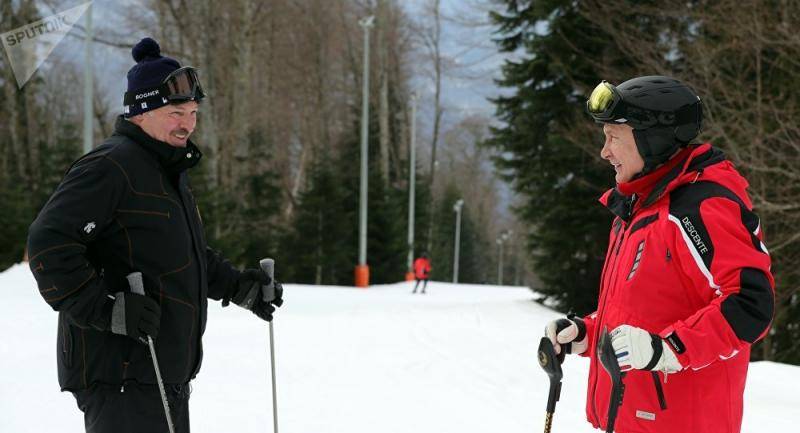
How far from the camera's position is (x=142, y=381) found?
8.38ft

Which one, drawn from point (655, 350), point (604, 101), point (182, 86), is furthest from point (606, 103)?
point (182, 86)

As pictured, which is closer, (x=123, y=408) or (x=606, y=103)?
(x=606, y=103)

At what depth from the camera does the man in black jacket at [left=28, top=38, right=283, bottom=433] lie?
2.42 meters

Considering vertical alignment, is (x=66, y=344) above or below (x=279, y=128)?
below

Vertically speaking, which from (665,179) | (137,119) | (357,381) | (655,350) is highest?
(137,119)

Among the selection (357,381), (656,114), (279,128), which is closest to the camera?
(656,114)

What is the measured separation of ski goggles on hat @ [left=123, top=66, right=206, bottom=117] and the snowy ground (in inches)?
117

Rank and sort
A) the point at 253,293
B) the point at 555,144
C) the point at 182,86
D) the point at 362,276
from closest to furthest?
the point at 182,86
the point at 253,293
the point at 555,144
the point at 362,276

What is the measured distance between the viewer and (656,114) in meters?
2.21

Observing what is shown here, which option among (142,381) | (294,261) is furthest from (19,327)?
(294,261)

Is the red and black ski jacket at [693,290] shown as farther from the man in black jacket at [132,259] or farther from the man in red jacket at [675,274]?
the man in black jacket at [132,259]

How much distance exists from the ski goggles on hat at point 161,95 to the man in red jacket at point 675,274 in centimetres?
167

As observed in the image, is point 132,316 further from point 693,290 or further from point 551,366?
point 693,290

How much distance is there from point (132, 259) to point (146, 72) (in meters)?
0.79
